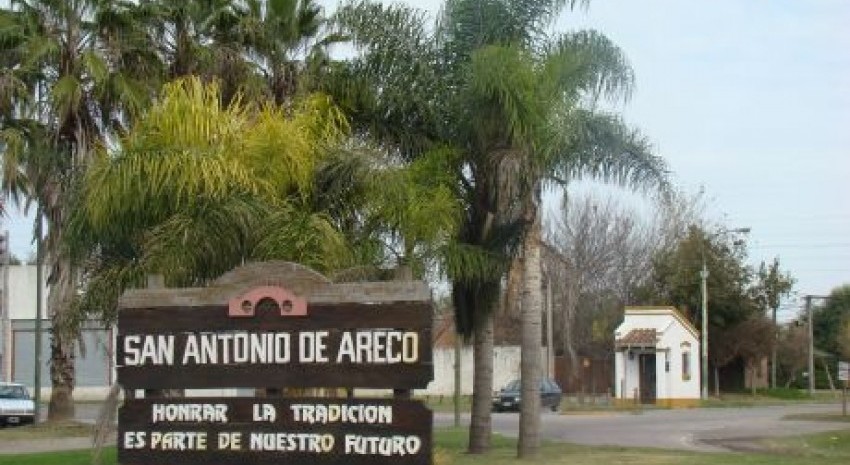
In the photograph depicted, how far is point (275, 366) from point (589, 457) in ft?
35.0

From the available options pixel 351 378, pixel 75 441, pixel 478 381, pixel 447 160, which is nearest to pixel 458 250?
pixel 447 160

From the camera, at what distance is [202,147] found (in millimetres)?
16109

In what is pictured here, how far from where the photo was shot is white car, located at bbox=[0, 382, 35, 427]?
36.9 metres

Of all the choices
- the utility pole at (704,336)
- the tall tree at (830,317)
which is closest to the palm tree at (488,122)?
the utility pole at (704,336)

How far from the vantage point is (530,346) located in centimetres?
2078

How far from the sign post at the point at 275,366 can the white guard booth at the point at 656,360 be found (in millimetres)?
42856

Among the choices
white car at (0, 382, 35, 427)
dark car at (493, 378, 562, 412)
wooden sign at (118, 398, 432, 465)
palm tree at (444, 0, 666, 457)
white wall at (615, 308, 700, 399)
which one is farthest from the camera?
white wall at (615, 308, 700, 399)

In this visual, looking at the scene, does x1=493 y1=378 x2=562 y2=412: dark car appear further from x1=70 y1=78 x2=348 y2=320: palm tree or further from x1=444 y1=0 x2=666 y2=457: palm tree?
x1=70 y1=78 x2=348 y2=320: palm tree

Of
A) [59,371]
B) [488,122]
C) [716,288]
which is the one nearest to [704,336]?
[716,288]

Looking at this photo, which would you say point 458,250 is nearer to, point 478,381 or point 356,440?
point 478,381

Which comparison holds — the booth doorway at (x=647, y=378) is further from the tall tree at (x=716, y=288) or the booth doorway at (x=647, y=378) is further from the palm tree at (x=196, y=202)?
the palm tree at (x=196, y=202)

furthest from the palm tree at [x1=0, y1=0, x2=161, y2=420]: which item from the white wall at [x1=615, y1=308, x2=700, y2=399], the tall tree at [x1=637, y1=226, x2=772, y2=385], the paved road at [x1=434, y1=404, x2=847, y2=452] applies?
the tall tree at [x1=637, y1=226, x2=772, y2=385]

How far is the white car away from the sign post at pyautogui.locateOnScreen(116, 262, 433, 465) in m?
26.2

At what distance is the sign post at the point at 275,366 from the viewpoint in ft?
36.6
